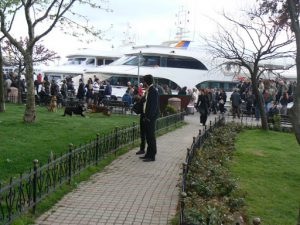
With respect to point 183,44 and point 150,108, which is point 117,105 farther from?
point 183,44

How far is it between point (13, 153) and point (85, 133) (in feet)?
13.9

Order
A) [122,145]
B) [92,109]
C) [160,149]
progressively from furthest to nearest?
1. [92,109]
2. [160,149]
3. [122,145]

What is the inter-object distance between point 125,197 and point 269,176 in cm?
443

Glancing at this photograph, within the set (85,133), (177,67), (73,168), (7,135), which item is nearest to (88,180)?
(73,168)

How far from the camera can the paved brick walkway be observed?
21.8 ft

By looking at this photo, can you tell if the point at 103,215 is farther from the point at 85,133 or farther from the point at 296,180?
the point at 85,133

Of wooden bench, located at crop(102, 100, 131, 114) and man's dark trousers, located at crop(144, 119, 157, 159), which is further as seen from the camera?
wooden bench, located at crop(102, 100, 131, 114)

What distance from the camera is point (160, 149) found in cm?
1319

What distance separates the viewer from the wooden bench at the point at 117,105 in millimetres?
23766

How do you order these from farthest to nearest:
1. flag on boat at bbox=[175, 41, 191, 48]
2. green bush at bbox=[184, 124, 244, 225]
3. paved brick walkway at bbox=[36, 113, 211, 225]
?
flag on boat at bbox=[175, 41, 191, 48] → paved brick walkway at bbox=[36, 113, 211, 225] → green bush at bbox=[184, 124, 244, 225]

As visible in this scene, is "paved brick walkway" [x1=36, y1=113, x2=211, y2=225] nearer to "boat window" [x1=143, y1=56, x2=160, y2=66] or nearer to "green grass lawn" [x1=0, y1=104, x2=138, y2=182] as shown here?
"green grass lawn" [x1=0, y1=104, x2=138, y2=182]

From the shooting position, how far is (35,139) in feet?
39.0

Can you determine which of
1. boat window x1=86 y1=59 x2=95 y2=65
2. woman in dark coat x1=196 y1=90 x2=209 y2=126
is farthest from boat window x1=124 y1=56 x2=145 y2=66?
woman in dark coat x1=196 y1=90 x2=209 y2=126

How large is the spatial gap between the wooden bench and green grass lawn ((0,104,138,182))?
6508 mm
